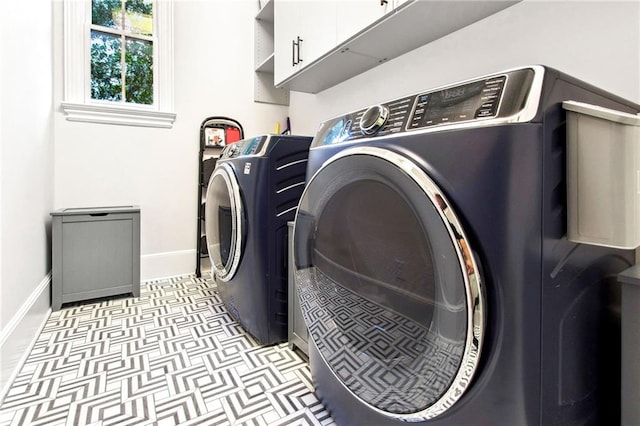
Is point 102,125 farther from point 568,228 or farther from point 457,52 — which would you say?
point 568,228

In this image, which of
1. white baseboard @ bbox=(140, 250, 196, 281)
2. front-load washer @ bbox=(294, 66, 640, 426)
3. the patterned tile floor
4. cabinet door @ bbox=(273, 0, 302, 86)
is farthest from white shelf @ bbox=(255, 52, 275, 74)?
front-load washer @ bbox=(294, 66, 640, 426)

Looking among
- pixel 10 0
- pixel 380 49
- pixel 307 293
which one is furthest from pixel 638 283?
Answer: pixel 10 0

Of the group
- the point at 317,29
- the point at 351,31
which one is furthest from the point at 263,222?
the point at 317,29

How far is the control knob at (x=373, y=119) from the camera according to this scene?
752mm

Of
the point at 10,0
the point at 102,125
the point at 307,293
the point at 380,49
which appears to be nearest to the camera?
the point at 307,293

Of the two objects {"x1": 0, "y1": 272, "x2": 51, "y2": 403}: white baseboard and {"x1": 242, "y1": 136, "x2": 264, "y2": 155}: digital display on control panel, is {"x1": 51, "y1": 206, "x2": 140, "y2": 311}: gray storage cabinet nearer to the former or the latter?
{"x1": 0, "y1": 272, "x2": 51, "y2": 403}: white baseboard

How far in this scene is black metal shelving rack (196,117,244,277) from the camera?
2.64 meters

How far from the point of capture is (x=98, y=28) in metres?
2.33

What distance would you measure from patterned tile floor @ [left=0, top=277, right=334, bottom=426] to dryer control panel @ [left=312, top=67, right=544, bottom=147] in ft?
3.18

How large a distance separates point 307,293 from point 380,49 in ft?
4.36

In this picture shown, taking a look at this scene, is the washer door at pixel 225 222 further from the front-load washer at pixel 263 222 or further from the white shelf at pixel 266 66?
the white shelf at pixel 266 66

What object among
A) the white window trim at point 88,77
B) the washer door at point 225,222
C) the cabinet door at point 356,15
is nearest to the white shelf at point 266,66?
the white window trim at point 88,77

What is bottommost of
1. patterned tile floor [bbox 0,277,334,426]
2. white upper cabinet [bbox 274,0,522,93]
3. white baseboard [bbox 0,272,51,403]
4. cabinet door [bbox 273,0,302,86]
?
patterned tile floor [bbox 0,277,334,426]

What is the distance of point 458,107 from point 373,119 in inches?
9.1
